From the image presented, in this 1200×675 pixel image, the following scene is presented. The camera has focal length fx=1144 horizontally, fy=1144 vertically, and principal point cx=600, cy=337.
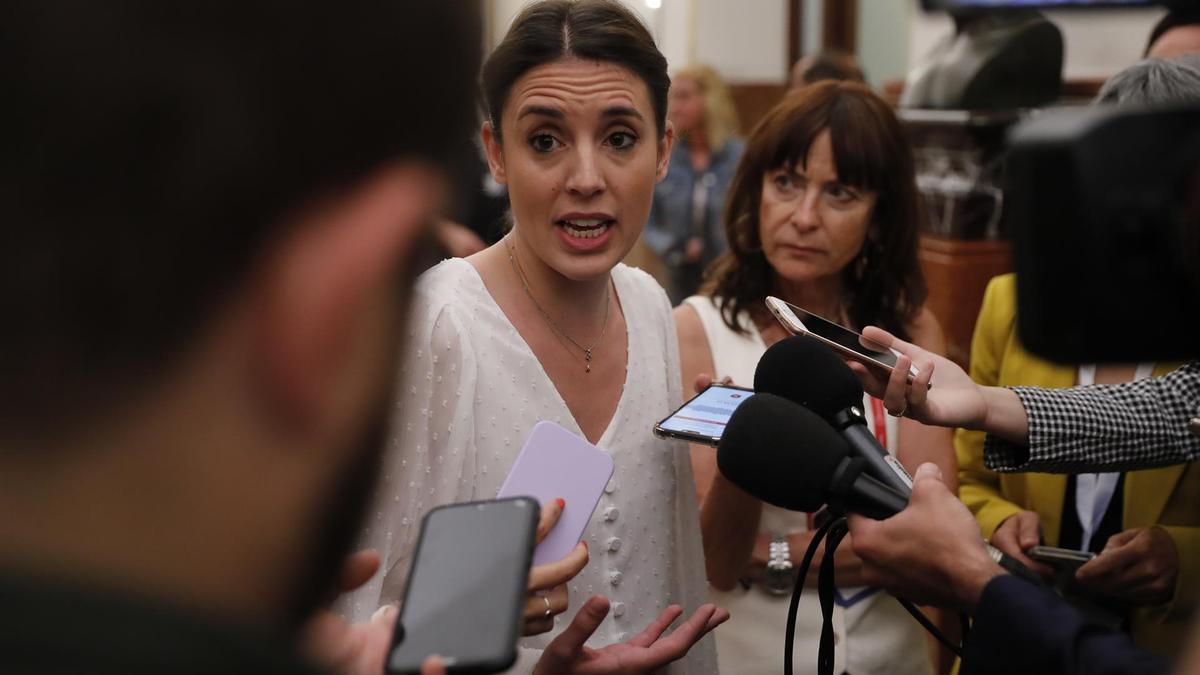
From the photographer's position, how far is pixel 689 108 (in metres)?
5.73

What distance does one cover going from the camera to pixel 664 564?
1.67 m

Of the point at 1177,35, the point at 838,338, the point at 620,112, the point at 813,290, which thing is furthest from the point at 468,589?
the point at 1177,35

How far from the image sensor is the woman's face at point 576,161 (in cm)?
159

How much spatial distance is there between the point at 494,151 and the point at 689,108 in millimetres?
4149

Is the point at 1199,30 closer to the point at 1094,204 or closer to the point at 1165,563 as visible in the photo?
the point at 1165,563

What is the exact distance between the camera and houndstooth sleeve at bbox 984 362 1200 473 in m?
1.60

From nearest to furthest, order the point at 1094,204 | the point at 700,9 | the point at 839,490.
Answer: the point at 1094,204 < the point at 839,490 < the point at 700,9

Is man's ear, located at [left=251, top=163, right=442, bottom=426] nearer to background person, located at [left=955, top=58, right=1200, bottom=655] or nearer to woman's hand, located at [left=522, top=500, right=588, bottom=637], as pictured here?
woman's hand, located at [left=522, top=500, right=588, bottom=637]

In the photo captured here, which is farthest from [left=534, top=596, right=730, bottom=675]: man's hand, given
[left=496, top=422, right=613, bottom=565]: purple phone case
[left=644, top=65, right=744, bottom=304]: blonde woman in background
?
[left=644, top=65, right=744, bottom=304]: blonde woman in background

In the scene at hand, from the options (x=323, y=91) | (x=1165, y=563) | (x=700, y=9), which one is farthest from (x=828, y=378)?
(x=700, y=9)

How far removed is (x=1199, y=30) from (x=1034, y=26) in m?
1.46

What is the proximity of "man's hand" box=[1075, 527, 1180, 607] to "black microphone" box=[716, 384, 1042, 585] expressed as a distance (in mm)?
529

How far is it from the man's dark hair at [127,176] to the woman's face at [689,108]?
207 inches

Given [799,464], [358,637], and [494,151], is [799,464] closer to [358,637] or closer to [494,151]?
[358,637]
